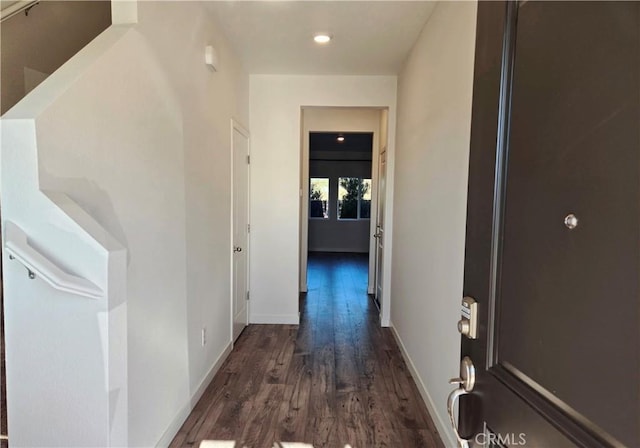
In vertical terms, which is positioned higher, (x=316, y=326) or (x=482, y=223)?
(x=482, y=223)

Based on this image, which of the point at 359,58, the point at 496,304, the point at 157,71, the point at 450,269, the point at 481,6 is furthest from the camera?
the point at 359,58

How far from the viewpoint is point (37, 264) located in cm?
108

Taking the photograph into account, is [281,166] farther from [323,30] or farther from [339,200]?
[339,200]

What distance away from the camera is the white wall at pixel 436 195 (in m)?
1.93

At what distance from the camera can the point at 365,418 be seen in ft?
7.84

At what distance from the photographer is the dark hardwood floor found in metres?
2.21

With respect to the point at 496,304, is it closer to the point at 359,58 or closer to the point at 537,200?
the point at 537,200

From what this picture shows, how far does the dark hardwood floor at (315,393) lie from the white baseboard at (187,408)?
37 mm

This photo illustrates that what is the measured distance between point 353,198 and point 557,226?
379 inches

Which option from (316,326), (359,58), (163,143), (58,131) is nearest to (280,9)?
Answer: (359,58)

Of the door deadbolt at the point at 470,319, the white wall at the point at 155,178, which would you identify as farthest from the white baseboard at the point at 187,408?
the door deadbolt at the point at 470,319

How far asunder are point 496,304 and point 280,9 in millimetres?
2504

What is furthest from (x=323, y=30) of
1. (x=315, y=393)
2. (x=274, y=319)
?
(x=274, y=319)

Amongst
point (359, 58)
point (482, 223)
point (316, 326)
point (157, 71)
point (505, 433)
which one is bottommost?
point (316, 326)
